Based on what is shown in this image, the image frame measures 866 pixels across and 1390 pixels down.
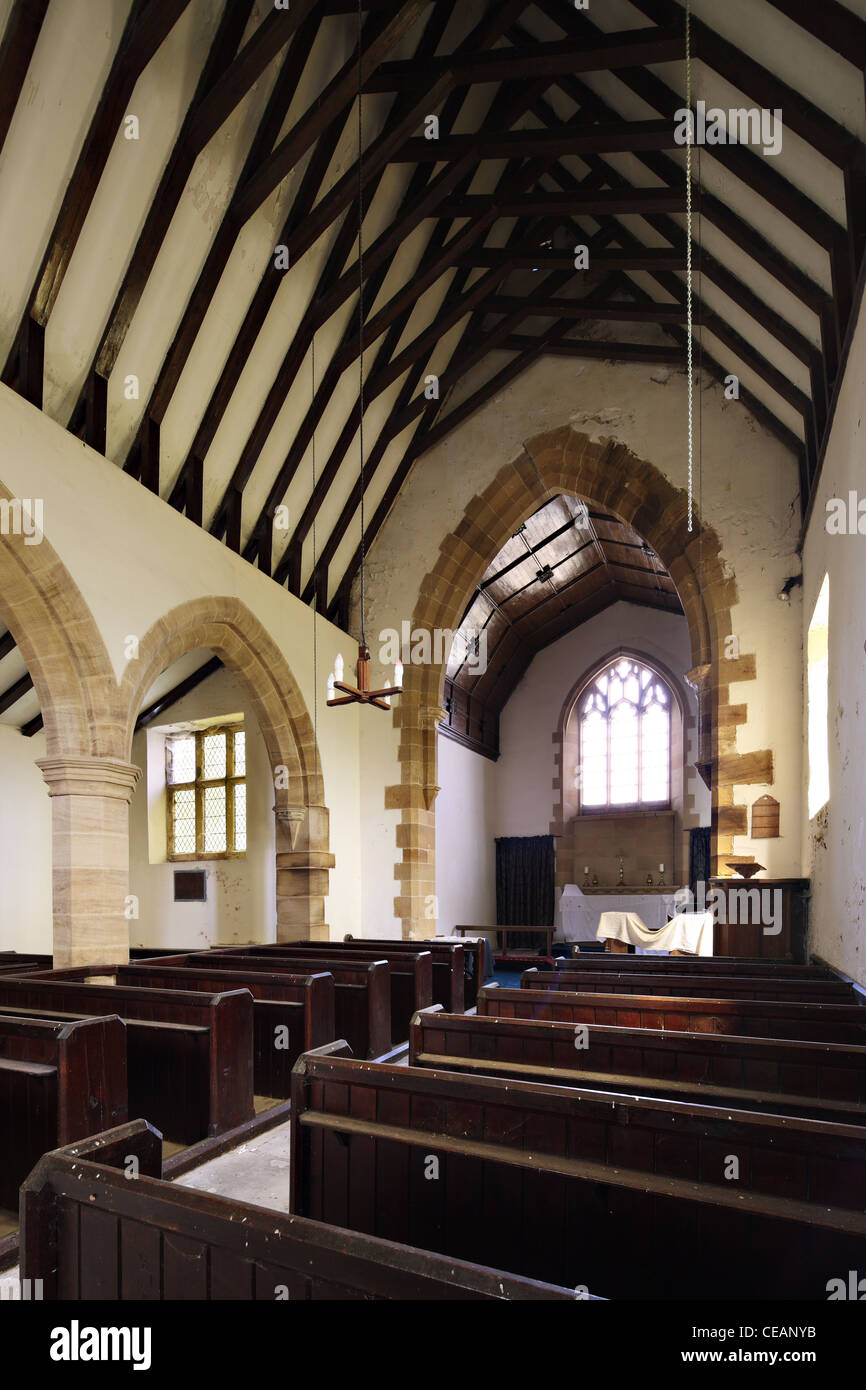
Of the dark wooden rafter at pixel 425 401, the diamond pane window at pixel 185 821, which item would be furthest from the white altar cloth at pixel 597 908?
→ the dark wooden rafter at pixel 425 401

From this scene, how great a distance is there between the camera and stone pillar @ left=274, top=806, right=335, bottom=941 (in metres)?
8.09

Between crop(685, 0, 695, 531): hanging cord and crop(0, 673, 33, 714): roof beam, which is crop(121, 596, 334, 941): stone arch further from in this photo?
crop(685, 0, 695, 531): hanging cord

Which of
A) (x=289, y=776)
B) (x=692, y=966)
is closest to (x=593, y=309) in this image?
(x=289, y=776)

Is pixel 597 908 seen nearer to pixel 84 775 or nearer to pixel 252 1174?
pixel 84 775

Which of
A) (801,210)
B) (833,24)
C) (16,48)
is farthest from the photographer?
(801,210)

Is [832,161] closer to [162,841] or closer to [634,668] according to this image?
[162,841]

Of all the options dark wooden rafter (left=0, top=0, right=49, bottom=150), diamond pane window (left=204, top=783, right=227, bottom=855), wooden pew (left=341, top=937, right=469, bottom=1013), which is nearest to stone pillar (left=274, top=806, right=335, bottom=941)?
wooden pew (left=341, top=937, right=469, bottom=1013)

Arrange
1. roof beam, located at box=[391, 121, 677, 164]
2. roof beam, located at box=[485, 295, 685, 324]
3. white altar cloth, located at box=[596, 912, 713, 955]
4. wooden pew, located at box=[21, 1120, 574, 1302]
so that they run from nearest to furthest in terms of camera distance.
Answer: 1. wooden pew, located at box=[21, 1120, 574, 1302]
2. roof beam, located at box=[391, 121, 677, 164]
3. white altar cloth, located at box=[596, 912, 713, 955]
4. roof beam, located at box=[485, 295, 685, 324]

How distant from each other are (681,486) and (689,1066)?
6348mm

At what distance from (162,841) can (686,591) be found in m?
6.44

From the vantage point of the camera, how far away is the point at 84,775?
5.32m

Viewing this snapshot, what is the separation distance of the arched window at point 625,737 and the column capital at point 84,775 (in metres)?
9.58

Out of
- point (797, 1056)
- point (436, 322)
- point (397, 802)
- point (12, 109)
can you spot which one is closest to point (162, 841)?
point (397, 802)

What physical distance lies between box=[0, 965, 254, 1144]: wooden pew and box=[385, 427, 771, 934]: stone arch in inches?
189
